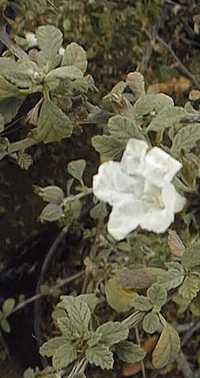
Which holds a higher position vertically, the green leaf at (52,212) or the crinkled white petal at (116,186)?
the crinkled white petal at (116,186)

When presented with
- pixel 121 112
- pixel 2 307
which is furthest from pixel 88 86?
A: pixel 2 307

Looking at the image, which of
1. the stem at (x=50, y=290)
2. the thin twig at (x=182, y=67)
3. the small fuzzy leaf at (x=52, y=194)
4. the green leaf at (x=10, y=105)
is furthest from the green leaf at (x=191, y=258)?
the thin twig at (x=182, y=67)

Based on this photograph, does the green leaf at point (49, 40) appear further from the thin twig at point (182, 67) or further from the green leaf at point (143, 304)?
the thin twig at point (182, 67)

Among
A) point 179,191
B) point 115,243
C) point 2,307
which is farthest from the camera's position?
point 2,307

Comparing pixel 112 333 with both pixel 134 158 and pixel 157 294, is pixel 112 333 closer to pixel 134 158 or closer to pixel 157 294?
pixel 157 294

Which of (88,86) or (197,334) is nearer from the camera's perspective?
(88,86)

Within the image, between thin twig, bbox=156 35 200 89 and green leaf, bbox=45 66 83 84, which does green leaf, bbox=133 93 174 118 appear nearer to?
green leaf, bbox=45 66 83 84

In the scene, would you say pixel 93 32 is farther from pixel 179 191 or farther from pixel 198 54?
pixel 179 191

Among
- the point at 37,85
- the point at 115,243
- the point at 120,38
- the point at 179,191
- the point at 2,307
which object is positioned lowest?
the point at 2,307
